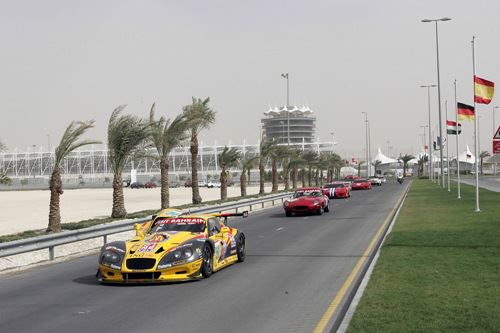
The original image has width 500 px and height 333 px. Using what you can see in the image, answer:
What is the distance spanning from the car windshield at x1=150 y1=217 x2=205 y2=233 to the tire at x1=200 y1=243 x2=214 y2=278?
1.88 feet

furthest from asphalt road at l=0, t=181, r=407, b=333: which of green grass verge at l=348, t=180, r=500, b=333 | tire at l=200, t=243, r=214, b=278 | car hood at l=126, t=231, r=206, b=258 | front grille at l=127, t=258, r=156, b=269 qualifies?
green grass verge at l=348, t=180, r=500, b=333

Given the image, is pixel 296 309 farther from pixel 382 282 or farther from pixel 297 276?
pixel 297 276

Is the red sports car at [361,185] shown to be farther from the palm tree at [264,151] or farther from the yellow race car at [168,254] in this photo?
the yellow race car at [168,254]

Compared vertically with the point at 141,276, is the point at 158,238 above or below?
above

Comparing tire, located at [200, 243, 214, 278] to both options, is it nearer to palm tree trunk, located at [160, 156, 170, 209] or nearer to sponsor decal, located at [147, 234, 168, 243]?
sponsor decal, located at [147, 234, 168, 243]

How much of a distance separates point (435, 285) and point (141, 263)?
4.96 m

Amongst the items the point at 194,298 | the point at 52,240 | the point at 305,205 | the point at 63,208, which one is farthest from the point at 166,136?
the point at 194,298

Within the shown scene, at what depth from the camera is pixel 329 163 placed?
108250 millimetres

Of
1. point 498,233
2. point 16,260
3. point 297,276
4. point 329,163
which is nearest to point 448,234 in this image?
point 498,233

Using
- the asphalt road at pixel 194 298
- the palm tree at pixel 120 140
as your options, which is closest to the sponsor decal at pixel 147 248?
the asphalt road at pixel 194 298

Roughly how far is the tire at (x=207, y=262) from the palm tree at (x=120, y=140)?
1796 cm

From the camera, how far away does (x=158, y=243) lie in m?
12.0

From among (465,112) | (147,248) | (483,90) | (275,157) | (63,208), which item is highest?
(483,90)

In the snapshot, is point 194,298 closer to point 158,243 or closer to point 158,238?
point 158,243
